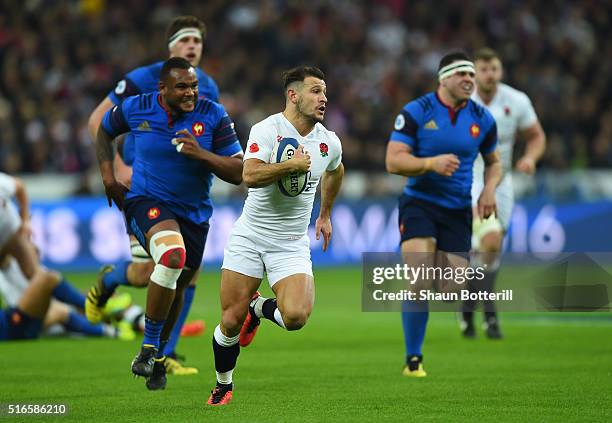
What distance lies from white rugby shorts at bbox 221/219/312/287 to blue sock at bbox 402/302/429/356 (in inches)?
68.1

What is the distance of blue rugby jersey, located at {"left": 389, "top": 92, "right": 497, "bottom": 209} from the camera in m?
9.92

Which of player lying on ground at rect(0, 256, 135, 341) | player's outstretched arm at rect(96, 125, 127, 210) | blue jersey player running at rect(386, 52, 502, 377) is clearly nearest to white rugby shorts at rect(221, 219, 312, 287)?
player's outstretched arm at rect(96, 125, 127, 210)

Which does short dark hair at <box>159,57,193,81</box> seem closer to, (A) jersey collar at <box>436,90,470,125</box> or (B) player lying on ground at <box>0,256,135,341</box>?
(A) jersey collar at <box>436,90,470,125</box>

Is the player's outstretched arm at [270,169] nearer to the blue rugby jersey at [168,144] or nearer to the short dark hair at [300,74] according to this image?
the short dark hair at [300,74]

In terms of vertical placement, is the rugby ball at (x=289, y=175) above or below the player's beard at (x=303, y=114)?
below

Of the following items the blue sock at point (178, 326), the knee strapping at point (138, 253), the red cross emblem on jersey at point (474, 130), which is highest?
the red cross emblem on jersey at point (474, 130)

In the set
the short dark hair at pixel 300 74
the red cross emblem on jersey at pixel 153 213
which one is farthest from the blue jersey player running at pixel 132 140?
the short dark hair at pixel 300 74

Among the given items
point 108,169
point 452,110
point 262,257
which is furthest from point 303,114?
point 452,110

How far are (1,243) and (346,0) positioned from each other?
16.4 m

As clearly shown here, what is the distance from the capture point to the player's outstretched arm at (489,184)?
32.4 feet

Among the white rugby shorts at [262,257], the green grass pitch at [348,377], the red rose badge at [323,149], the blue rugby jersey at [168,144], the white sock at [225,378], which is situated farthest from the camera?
the blue rugby jersey at [168,144]

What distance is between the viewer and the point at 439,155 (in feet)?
31.9

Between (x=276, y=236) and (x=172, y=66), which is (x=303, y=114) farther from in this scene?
(x=172, y=66)

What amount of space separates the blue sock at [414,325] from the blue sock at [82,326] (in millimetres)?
4141
